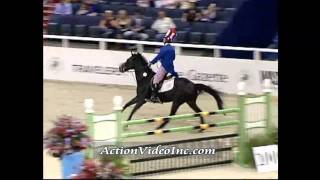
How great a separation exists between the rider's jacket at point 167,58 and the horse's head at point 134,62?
98 millimetres

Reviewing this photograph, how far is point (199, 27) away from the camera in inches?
258

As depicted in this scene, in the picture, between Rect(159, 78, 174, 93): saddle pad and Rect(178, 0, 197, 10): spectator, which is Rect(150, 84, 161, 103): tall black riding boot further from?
Rect(178, 0, 197, 10): spectator

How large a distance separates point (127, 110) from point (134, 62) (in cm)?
53

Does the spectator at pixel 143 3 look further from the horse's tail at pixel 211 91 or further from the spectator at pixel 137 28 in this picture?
the horse's tail at pixel 211 91

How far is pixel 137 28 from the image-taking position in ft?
22.3

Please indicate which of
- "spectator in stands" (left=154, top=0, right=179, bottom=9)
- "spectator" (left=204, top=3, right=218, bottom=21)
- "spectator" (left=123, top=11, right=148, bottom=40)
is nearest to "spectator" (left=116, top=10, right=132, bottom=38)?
"spectator" (left=123, top=11, right=148, bottom=40)

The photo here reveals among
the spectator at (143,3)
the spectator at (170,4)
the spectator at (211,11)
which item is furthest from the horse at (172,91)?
the spectator at (143,3)

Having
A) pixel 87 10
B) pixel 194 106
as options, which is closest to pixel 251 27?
pixel 194 106

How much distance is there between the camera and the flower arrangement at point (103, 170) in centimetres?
475

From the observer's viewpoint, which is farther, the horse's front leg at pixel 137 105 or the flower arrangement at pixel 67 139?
the horse's front leg at pixel 137 105
